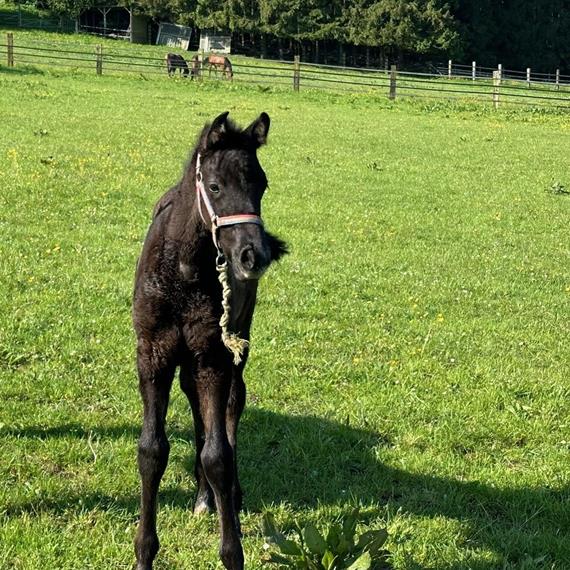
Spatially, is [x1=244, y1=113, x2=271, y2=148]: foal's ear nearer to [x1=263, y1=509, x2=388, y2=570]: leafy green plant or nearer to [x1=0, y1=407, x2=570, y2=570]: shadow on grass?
[x1=263, y1=509, x2=388, y2=570]: leafy green plant

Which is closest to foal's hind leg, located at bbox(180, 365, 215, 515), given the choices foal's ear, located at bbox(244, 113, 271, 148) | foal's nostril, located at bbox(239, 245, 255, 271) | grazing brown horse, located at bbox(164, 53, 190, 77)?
foal's nostril, located at bbox(239, 245, 255, 271)

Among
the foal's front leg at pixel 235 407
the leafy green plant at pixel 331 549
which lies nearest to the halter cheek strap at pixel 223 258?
the foal's front leg at pixel 235 407

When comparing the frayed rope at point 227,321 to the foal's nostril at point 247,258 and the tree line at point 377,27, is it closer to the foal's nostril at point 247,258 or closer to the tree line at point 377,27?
the foal's nostril at point 247,258

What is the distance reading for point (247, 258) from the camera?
2.92 meters

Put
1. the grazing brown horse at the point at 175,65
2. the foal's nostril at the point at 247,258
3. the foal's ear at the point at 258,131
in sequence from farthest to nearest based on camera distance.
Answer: the grazing brown horse at the point at 175,65 → the foal's ear at the point at 258,131 → the foal's nostril at the point at 247,258

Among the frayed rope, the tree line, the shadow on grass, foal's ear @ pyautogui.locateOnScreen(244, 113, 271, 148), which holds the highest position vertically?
the tree line

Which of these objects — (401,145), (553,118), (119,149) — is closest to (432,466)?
(119,149)

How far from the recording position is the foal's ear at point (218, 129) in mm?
3119

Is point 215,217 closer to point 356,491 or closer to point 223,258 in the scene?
point 223,258

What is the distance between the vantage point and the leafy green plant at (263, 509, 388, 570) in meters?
3.25

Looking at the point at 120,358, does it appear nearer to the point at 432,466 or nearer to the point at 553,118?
the point at 432,466

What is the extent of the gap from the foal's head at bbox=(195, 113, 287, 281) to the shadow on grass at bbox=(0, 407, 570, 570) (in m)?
1.79

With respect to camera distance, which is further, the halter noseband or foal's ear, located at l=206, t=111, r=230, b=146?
foal's ear, located at l=206, t=111, r=230, b=146

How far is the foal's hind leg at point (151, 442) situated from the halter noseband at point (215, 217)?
73cm
